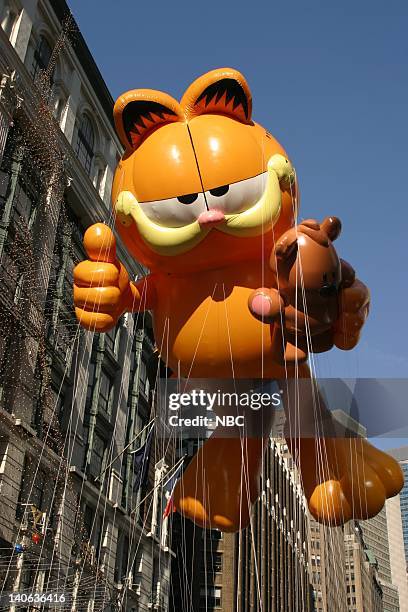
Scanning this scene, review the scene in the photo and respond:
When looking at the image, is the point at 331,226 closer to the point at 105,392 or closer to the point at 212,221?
the point at 212,221

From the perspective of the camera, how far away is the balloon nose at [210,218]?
670 cm

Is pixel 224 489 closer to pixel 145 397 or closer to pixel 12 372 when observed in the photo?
pixel 12 372

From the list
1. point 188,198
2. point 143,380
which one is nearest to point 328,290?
point 188,198

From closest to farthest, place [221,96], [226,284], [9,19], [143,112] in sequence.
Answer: [226,284], [221,96], [143,112], [9,19]

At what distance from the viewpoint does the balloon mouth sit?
685cm

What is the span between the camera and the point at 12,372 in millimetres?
16750

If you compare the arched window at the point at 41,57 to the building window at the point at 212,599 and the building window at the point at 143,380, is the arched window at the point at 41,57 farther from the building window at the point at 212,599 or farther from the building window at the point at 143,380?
the building window at the point at 212,599

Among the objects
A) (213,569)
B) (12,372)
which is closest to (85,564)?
(12,372)

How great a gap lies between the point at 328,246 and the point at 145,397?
840 inches

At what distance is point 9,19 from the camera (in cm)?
1872

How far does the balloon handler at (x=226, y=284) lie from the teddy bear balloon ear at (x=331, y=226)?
0.01 meters

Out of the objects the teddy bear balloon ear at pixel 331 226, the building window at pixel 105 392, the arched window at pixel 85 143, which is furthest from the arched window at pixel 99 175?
the teddy bear balloon ear at pixel 331 226

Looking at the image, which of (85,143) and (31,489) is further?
(85,143)

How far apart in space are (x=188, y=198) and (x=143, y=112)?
1435 mm
